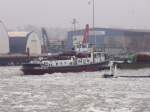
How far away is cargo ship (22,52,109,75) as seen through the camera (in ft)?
155

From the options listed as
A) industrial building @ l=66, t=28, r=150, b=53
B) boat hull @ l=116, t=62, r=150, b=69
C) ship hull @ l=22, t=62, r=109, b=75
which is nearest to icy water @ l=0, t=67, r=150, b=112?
ship hull @ l=22, t=62, r=109, b=75

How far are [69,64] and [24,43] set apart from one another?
56.4 m

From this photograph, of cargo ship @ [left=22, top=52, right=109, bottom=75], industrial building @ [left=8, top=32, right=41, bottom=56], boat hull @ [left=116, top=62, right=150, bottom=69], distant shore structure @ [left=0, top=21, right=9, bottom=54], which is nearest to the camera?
cargo ship @ [left=22, top=52, right=109, bottom=75]

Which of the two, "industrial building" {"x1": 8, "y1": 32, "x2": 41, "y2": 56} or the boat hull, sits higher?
"industrial building" {"x1": 8, "y1": 32, "x2": 41, "y2": 56}

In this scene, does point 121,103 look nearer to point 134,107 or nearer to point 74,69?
point 134,107

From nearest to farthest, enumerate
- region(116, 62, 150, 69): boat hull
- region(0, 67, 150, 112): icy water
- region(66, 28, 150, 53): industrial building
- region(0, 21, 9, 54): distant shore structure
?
region(0, 67, 150, 112): icy water, region(116, 62, 150, 69): boat hull, region(0, 21, 9, 54): distant shore structure, region(66, 28, 150, 53): industrial building

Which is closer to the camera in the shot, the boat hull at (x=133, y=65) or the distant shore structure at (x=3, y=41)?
the boat hull at (x=133, y=65)

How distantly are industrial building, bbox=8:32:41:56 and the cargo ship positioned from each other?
5059 centimetres

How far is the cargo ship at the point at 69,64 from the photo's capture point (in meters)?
47.3

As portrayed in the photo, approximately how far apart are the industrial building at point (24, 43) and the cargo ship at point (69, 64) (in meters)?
50.6

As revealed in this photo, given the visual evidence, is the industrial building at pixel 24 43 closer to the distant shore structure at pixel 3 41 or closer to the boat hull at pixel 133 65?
the distant shore structure at pixel 3 41

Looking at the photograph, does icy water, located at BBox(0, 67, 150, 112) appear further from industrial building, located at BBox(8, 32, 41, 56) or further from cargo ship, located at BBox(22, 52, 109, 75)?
industrial building, located at BBox(8, 32, 41, 56)

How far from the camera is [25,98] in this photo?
24.0 meters

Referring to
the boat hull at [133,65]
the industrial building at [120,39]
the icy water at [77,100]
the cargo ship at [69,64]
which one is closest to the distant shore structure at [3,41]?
the industrial building at [120,39]
